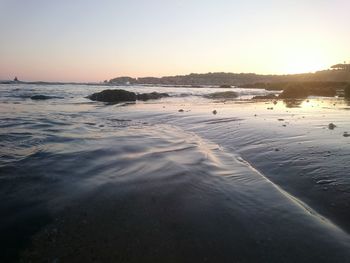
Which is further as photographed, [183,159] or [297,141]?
[297,141]

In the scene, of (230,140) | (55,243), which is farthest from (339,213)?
(230,140)

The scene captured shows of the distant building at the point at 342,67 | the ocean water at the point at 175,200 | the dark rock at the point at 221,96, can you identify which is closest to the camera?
the ocean water at the point at 175,200

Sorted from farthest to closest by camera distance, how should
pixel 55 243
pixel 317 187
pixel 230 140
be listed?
pixel 230 140, pixel 317 187, pixel 55 243

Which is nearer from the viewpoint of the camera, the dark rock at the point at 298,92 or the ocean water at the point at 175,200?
the ocean water at the point at 175,200

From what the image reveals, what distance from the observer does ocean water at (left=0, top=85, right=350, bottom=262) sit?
10.8ft

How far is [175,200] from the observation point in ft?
15.1

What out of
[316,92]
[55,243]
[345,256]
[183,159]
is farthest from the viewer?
[316,92]

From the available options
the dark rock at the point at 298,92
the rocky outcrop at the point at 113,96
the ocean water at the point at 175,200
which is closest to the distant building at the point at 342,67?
the dark rock at the point at 298,92

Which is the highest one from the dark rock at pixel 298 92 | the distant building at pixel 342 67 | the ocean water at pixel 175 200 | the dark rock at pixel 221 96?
the distant building at pixel 342 67

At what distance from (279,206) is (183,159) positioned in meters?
2.87

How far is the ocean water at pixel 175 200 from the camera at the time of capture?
10.8ft

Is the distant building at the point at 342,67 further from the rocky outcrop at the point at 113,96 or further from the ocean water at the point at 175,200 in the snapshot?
the ocean water at the point at 175,200

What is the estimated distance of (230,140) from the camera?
898 cm

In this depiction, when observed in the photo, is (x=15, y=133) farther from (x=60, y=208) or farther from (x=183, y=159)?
(x=60, y=208)
